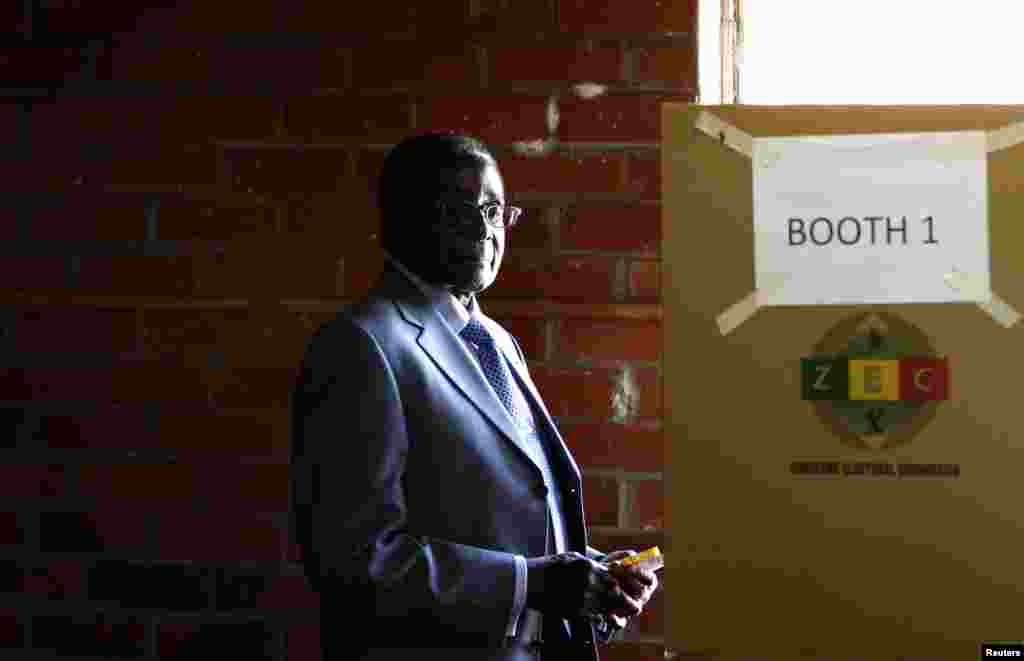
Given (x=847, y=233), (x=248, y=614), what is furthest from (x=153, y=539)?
(x=847, y=233)

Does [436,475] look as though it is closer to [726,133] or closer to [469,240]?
[469,240]

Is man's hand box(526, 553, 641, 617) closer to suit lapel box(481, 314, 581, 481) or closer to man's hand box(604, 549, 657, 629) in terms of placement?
man's hand box(604, 549, 657, 629)

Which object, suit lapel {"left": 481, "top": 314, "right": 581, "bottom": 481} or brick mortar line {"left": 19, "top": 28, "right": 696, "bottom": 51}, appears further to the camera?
brick mortar line {"left": 19, "top": 28, "right": 696, "bottom": 51}

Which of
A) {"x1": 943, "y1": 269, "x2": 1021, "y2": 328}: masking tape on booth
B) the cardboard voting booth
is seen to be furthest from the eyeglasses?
{"x1": 943, "y1": 269, "x2": 1021, "y2": 328}: masking tape on booth

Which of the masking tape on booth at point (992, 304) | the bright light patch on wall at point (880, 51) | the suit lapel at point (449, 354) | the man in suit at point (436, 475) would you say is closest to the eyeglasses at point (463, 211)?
the man in suit at point (436, 475)

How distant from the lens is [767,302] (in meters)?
1.40

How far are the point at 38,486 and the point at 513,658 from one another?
45.1 inches

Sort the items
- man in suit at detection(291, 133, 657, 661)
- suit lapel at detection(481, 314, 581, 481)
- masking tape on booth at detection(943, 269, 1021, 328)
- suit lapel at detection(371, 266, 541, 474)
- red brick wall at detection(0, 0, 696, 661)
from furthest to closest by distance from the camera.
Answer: red brick wall at detection(0, 0, 696, 661), suit lapel at detection(481, 314, 581, 481), suit lapel at detection(371, 266, 541, 474), man in suit at detection(291, 133, 657, 661), masking tape on booth at detection(943, 269, 1021, 328)

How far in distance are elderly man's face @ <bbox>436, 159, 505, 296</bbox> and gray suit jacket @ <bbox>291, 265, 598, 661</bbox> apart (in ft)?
0.22

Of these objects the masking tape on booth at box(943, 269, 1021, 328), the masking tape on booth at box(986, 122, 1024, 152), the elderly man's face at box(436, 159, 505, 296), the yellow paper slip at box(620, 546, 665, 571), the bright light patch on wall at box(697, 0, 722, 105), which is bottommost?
the yellow paper slip at box(620, 546, 665, 571)

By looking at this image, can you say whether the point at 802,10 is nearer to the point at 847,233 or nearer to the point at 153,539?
the point at 847,233

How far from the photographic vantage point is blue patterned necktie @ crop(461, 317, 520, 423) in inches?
65.4

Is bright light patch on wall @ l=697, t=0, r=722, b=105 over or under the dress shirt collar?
over

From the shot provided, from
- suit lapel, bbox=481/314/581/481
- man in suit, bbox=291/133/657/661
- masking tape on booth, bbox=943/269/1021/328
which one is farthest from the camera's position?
suit lapel, bbox=481/314/581/481
